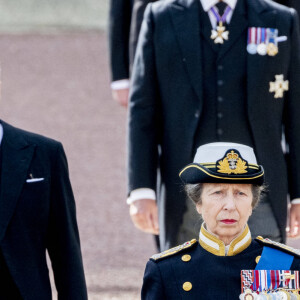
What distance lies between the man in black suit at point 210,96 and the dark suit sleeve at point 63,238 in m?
0.76

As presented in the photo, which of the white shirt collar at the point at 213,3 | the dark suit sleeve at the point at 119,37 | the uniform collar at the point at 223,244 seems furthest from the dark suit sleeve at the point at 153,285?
the dark suit sleeve at the point at 119,37

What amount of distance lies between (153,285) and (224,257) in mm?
258

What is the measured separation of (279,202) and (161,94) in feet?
2.25

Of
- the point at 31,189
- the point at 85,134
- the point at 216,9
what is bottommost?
the point at 85,134

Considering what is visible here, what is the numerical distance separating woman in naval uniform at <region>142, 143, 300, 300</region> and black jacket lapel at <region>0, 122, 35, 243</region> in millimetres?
549

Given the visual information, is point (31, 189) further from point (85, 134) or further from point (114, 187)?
point (85, 134)

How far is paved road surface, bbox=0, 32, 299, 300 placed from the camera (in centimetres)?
852

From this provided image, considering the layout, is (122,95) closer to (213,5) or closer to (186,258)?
(213,5)

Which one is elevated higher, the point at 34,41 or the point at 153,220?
the point at 153,220

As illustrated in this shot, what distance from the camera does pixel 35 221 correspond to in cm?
424

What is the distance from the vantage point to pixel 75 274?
4344 mm

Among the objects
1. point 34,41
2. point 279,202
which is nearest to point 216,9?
point 279,202

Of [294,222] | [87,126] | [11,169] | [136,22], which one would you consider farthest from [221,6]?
[87,126]

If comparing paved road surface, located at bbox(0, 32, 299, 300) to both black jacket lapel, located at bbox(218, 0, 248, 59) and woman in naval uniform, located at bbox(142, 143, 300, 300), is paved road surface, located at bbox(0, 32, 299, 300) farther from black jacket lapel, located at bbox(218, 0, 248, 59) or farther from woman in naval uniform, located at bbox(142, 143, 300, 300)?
woman in naval uniform, located at bbox(142, 143, 300, 300)
